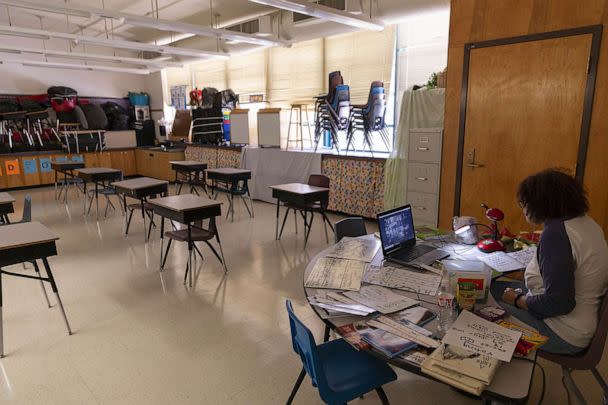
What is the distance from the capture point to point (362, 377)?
1617 mm

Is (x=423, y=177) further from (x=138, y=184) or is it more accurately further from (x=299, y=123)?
(x=299, y=123)

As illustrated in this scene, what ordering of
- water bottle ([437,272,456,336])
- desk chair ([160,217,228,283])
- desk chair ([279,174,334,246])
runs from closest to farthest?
water bottle ([437,272,456,336]), desk chair ([160,217,228,283]), desk chair ([279,174,334,246])

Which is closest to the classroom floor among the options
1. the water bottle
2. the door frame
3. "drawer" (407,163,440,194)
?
the water bottle

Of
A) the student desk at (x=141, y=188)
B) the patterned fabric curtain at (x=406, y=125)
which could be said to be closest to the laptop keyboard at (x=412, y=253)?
the patterned fabric curtain at (x=406, y=125)

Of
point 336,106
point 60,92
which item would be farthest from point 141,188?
point 60,92

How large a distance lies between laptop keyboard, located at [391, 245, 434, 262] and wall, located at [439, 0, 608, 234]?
2060 millimetres

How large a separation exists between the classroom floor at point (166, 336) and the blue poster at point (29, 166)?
5.62m

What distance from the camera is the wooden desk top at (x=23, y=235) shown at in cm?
253

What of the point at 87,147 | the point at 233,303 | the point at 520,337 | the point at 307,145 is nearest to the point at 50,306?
the point at 233,303

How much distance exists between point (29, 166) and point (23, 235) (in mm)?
7818

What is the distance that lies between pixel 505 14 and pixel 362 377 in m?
3.59

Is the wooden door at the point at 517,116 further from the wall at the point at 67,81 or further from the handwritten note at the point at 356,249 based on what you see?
the wall at the point at 67,81

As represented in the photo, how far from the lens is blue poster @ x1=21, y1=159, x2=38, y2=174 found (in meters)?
8.98

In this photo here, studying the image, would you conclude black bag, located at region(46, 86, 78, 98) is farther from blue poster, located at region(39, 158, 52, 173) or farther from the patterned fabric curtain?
the patterned fabric curtain
